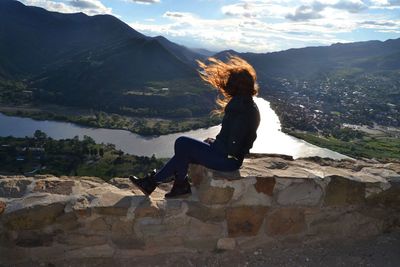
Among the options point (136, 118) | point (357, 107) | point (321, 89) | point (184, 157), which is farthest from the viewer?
point (321, 89)

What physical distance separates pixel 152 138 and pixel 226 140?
7151cm

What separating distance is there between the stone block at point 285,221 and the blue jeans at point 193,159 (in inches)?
23.9

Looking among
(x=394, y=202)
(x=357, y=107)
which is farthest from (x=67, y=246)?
(x=357, y=107)

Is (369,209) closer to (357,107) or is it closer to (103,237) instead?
(103,237)

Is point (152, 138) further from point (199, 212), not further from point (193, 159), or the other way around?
point (199, 212)

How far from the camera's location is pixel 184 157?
168 inches

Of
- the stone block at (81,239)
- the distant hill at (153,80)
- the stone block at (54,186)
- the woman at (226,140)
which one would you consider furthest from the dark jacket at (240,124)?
the distant hill at (153,80)

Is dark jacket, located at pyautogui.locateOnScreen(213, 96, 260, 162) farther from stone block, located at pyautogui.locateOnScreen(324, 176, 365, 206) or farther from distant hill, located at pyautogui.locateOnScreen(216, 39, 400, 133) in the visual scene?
distant hill, located at pyautogui.locateOnScreen(216, 39, 400, 133)

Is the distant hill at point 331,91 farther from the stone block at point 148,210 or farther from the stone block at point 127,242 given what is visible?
the stone block at point 127,242

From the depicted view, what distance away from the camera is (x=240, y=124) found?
4004mm

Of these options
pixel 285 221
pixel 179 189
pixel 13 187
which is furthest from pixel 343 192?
pixel 13 187

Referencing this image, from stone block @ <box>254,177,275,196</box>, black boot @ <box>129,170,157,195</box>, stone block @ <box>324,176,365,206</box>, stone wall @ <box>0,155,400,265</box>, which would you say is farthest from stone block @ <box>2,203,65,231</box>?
stone block @ <box>324,176,365,206</box>

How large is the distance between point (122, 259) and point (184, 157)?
114cm

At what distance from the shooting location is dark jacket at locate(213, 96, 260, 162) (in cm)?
402
